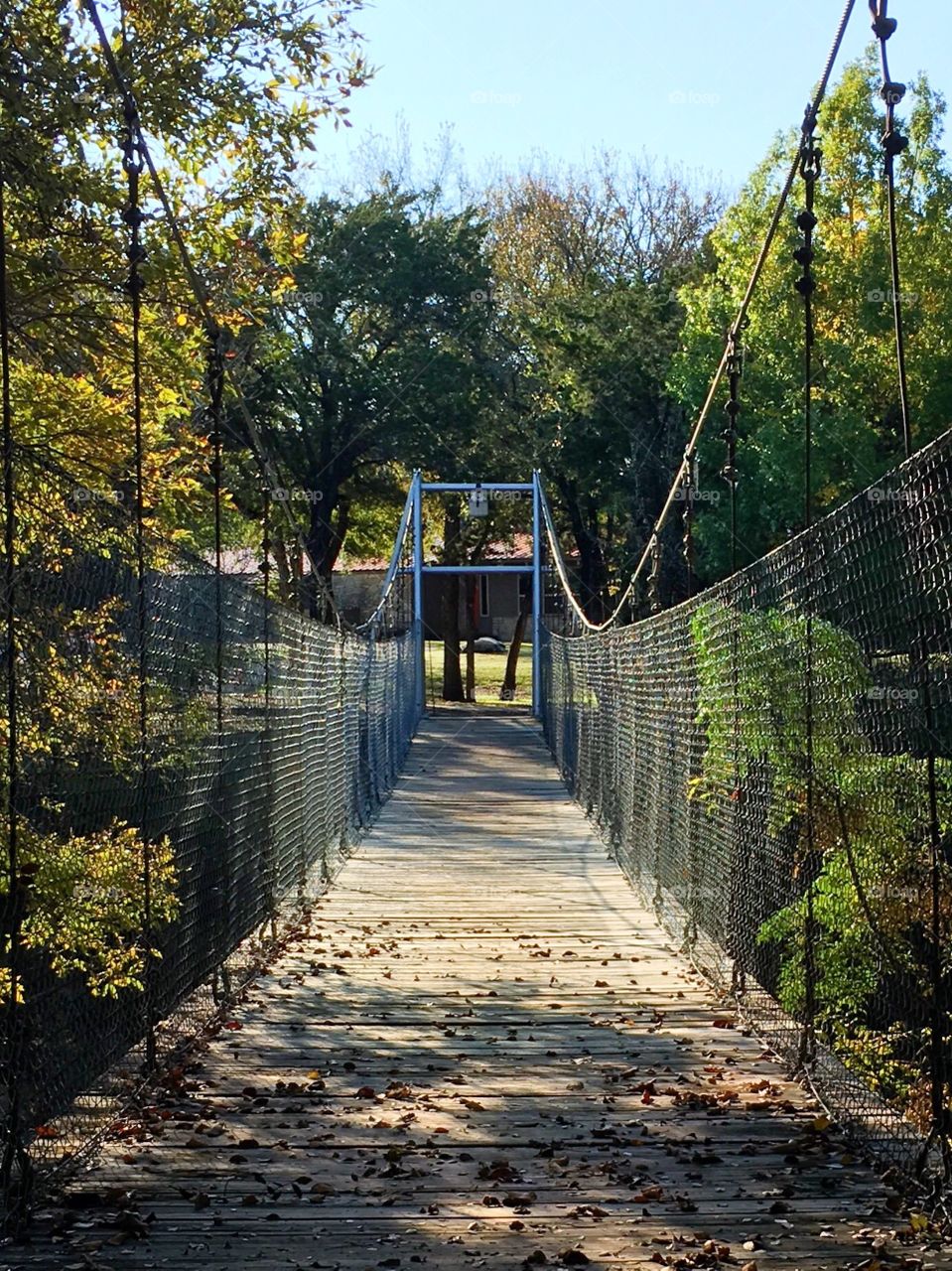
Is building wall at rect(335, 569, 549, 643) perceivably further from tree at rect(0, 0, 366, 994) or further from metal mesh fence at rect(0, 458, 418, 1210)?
metal mesh fence at rect(0, 458, 418, 1210)

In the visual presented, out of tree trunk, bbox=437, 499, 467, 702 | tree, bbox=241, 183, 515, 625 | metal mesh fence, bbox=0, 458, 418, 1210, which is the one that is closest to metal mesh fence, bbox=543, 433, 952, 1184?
metal mesh fence, bbox=0, 458, 418, 1210

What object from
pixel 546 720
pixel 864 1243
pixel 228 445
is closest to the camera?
pixel 864 1243

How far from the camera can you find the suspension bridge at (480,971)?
10.0 ft

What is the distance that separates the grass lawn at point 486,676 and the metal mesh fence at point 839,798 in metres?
22.7

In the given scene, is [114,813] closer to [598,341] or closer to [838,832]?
[838,832]

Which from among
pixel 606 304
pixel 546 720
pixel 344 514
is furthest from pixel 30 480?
pixel 344 514

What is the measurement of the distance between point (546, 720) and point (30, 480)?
1813 centimetres

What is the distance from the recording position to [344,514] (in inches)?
1081

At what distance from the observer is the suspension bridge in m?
3.05

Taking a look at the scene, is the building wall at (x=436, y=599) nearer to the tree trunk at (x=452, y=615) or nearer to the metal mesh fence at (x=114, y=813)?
the tree trunk at (x=452, y=615)

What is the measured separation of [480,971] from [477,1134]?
2.40m

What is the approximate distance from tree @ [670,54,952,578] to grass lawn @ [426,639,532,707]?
9319 millimetres

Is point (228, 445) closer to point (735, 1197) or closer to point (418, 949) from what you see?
point (418, 949)

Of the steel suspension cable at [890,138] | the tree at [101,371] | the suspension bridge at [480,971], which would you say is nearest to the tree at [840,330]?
the tree at [101,371]
